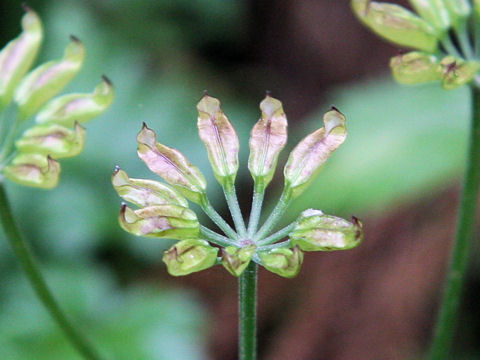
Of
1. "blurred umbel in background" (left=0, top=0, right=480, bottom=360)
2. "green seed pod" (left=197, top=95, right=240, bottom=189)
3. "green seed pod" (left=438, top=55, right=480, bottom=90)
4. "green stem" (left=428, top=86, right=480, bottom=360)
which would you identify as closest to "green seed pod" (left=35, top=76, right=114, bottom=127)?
"green seed pod" (left=197, top=95, right=240, bottom=189)

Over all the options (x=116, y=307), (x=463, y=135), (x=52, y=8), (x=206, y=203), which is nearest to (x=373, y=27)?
(x=206, y=203)

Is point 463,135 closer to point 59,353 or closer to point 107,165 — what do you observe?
point 107,165

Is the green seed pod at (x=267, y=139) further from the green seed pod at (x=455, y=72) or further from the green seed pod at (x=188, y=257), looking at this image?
the green seed pod at (x=455, y=72)

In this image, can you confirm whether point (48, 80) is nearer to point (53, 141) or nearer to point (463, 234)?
point (53, 141)

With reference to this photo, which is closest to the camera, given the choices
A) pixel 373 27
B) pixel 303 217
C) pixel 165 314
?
pixel 303 217

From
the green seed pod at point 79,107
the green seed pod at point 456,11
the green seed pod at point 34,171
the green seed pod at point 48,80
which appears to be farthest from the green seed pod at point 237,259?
the green seed pod at point 456,11
